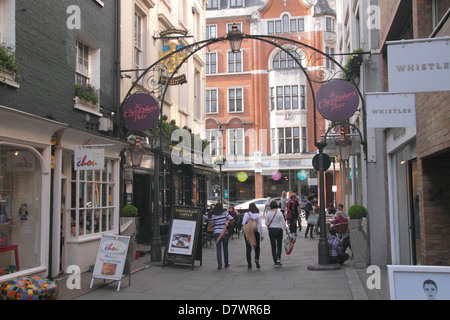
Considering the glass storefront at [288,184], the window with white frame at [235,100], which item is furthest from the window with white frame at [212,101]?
the glass storefront at [288,184]

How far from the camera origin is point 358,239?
1180 centimetres

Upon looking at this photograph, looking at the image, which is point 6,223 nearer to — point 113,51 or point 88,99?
point 88,99

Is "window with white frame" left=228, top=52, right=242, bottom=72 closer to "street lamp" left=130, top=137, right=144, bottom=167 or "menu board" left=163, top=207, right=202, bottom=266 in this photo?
"street lamp" left=130, top=137, right=144, bottom=167

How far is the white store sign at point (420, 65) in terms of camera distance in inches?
209

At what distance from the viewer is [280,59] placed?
4131cm

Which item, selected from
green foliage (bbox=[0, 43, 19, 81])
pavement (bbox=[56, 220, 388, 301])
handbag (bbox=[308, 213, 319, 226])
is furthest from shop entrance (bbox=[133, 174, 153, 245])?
green foliage (bbox=[0, 43, 19, 81])

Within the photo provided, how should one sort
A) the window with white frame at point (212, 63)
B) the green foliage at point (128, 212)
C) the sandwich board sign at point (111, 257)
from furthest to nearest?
the window with white frame at point (212, 63) → the green foliage at point (128, 212) → the sandwich board sign at point (111, 257)

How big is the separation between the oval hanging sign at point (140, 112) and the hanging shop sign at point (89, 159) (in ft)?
10.4

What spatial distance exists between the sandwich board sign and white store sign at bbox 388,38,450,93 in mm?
6070

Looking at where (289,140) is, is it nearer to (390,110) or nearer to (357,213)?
(357,213)

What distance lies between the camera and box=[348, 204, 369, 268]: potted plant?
38.3 ft

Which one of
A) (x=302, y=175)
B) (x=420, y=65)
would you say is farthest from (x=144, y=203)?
(x=302, y=175)

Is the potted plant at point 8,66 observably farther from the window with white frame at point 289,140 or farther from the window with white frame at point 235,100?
the window with white frame at point 235,100

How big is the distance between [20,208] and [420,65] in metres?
7.87
